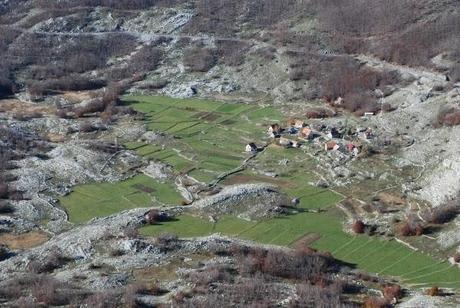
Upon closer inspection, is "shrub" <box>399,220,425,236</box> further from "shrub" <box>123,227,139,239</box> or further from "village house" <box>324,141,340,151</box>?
"shrub" <box>123,227,139,239</box>

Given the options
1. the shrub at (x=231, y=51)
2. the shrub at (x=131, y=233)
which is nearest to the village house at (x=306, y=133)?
the shrub at (x=231, y=51)

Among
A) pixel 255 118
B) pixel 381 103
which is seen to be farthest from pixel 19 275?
pixel 381 103

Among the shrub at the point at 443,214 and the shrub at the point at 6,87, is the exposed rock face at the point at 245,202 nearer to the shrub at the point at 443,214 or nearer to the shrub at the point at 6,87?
the shrub at the point at 443,214

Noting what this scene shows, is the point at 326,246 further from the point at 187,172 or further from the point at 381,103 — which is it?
the point at 381,103

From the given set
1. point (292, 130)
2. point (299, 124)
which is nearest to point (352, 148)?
point (292, 130)

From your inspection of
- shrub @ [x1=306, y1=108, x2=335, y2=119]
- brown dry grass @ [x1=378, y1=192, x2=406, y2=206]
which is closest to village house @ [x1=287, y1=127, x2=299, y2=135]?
shrub @ [x1=306, y1=108, x2=335, y2=119]

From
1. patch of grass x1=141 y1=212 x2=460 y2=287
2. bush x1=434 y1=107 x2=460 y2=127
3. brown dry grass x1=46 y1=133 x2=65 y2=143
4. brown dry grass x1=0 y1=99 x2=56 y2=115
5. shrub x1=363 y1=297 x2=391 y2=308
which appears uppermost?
bush x1=434 y1=107 x2=460 y2=127

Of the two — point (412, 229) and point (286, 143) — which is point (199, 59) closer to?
point (286, 143)
